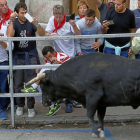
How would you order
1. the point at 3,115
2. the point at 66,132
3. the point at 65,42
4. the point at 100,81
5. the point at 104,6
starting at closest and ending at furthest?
the point at 100,81
the point at 66,132
the point at 3,115
the point at 65,42
the point at 104,6

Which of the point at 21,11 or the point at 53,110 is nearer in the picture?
the point at 21,11

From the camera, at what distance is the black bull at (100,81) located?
4.20 meters

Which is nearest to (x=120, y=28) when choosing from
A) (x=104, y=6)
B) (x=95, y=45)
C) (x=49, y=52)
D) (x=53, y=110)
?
(x=95, y=45)

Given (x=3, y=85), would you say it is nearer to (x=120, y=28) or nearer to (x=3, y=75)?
(x=3, y=75)

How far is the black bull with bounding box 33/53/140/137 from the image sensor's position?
13.8 ft

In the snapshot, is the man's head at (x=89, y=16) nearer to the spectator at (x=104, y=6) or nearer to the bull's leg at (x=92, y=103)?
the spectator at (x=104, y=6)

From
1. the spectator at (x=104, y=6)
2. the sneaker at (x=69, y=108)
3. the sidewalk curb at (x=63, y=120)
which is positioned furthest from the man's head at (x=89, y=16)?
the sidewalk curb at (x=63, y=120)

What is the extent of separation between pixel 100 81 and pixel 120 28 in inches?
73.7

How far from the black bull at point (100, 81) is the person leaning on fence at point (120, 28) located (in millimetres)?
1415

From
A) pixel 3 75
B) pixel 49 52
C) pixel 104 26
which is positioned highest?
pixel 104 26

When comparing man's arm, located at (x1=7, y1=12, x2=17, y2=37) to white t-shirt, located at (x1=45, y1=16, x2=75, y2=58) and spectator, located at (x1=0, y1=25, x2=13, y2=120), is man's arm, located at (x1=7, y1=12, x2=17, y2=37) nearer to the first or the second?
spectator, located at (x1=0, y1=25, x2=13, y2=120)

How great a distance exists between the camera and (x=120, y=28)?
5746 millimetres

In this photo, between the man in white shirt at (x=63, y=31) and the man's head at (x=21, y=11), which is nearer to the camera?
the man's head at (x=21, y=11)

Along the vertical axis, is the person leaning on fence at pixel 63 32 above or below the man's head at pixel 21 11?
below
